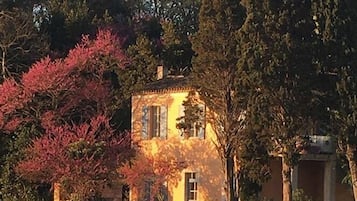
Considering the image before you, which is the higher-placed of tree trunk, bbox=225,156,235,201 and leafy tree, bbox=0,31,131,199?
leafy tree, bbox=0,31,131,199

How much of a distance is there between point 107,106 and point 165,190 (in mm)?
5098

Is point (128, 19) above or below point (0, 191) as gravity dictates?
above

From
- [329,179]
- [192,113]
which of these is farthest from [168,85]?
[329,179]

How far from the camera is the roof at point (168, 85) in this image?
34.9 meters

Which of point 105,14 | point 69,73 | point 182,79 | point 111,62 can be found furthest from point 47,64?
point 105,14

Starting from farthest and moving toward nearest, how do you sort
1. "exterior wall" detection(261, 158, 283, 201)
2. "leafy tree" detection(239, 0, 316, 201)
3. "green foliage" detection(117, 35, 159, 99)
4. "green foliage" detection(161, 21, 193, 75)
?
"green foliage" detection(161, 21, 193, 75) → "green foliage" detection(117, 35, 159, 99) → "exterior wall" detection(261, 158, 283, 201) → "leafy tree" detection(239, 0, 316, 201)

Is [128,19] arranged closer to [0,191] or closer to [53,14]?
→ [53,14]

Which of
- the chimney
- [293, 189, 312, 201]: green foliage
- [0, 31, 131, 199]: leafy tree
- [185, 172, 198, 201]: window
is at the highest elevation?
the chimney

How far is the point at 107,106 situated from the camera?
3778 centimetres

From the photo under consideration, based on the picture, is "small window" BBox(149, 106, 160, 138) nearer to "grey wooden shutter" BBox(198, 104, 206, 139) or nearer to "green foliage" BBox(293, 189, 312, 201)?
Answer: "grey wooden shutter" BBox(198, 104, 206, 139)

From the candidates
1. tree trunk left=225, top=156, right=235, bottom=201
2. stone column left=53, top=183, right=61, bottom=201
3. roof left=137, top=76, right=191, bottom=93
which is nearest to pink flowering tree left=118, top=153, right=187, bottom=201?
stone column left=53, top=183, right=61, bottom=201

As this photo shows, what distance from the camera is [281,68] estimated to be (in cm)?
→ 2639

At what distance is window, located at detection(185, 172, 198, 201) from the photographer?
113ft

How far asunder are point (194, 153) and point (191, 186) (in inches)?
56.4
